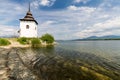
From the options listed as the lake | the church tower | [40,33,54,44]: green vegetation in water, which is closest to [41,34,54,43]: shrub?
[40,33,54,44]: green vegetation in water

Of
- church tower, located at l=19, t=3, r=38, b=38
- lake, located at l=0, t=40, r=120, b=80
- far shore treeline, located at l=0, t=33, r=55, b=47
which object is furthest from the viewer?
church tower, located at l=19, t=3, r=38, b=38

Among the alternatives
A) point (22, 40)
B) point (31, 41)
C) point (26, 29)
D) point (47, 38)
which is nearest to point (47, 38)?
point (47, 38)

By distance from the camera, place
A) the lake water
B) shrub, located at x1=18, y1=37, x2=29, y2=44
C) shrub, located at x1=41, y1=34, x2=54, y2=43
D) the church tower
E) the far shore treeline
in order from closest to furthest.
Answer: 1. the lake water
2. the far shore treeline
3. shrub, located at x1=18, y1=37, x2=29, y2=44
4. the church tower
5. shrub, located at x1=41, y1=34, x2=54, y2=43

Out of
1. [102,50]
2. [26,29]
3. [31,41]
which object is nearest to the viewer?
[102,50]

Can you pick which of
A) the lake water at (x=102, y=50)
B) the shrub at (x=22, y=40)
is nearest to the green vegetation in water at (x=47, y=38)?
the lake water at (x=102, y=50)

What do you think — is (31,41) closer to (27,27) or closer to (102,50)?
(27,27)

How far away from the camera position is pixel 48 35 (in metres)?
68.1

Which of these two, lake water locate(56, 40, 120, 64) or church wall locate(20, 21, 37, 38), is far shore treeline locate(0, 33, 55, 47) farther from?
lake water locate(56, 40, 120, 64)

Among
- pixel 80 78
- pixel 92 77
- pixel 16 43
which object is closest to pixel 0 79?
pixel 80 78

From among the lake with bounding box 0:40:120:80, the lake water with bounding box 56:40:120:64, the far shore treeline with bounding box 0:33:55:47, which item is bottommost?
the lake water with bounding box 56:40:120:64

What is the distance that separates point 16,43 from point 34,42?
7.97 m

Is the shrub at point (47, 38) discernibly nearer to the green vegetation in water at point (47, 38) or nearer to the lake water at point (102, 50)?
the green vegetation in water at point (47, 38)

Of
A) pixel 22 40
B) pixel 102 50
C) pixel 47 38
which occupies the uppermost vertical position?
pixel 47 38

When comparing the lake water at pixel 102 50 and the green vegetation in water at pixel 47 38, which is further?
the green vegetation in water at pixel 47 38
